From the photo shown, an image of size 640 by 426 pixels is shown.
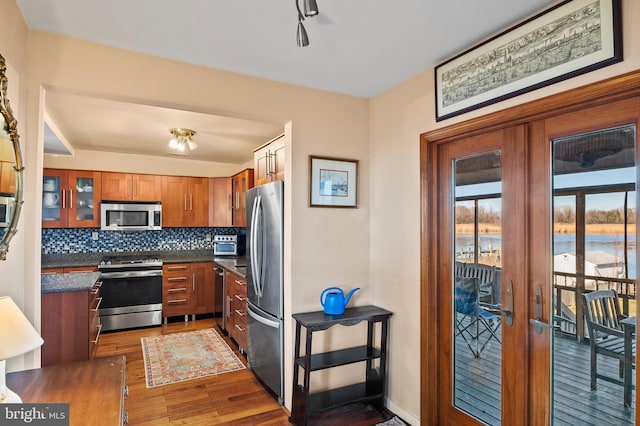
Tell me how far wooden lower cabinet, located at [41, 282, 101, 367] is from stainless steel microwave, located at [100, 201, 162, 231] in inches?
87.4

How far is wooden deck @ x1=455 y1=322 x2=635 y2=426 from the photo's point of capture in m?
1.59

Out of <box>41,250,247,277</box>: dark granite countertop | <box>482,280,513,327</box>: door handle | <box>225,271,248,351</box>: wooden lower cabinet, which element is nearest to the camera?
<box>482,280,513,327</box>: door handle

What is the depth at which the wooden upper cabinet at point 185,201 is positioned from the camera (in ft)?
17.2

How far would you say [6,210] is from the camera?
4.81 ft

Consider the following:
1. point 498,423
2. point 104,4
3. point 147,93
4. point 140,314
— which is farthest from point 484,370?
point 140,314

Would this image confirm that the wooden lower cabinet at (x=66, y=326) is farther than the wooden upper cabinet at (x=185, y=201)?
No

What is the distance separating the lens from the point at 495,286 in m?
2.11

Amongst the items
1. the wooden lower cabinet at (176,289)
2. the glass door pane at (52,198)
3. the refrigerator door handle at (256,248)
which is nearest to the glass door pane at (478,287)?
the refrigerator door handle at (256,248)

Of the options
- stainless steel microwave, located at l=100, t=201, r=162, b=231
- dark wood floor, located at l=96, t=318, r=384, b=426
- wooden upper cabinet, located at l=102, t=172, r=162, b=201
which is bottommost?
dark wood floor, located at l=96, t=318, r=384, b=426

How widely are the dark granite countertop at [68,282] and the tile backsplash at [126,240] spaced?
6.14 feet

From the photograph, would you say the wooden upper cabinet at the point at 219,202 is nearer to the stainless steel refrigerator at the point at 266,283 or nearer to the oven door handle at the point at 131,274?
the oven door handle at the point at 131,274

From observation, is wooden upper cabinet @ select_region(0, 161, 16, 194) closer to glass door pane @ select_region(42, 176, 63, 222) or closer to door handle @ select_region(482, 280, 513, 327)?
door handle @ select_region(482, 280, 513, 327)

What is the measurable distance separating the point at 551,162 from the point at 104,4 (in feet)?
7.84

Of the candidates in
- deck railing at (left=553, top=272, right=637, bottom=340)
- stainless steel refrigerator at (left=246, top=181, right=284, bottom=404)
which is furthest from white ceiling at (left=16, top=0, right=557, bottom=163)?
deck railing at (left=553, top=272, right=637, bottom=340)
